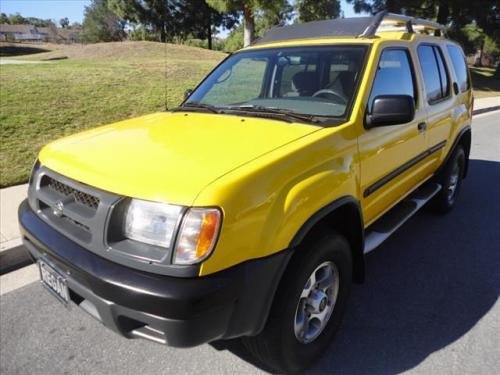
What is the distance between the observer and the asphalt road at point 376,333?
2703 millimetres

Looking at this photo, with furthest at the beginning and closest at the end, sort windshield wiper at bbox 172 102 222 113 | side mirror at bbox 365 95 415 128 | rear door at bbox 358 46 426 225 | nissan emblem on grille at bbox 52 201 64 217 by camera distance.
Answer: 1. windshield wiper at bbox 172 102 222 113
2. rear door at bbox 358 46 426 225
3. side mirror at bbox 365 95 415 128
4. nissan emblem on grille at bbox 52 201 64 217

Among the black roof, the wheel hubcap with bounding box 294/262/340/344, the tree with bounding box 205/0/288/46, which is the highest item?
the tree with bounding box 205/0/288/46

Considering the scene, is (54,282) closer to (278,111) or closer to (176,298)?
(176,298)

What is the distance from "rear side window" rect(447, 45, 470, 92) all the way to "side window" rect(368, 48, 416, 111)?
57.3 inches

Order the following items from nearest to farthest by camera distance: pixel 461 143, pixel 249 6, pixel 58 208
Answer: pixel 58 208 < pixel 461 143 < pixel 249 6

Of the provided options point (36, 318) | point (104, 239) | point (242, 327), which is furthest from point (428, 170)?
point (36, 318)

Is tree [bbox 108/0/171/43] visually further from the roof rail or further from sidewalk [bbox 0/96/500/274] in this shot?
the roof rail

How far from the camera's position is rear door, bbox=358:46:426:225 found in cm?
305

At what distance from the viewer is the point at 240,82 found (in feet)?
12.9

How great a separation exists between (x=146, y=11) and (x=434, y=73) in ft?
145

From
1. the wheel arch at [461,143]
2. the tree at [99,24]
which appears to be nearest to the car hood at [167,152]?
the wheel arch at [461,143]

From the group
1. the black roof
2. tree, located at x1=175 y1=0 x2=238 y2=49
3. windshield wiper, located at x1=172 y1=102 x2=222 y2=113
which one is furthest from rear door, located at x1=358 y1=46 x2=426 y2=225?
tree, located at x1=175 y1=0 x2=238 y2=49

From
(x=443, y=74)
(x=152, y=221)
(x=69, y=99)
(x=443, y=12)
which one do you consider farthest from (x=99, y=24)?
(x=152, y=221)

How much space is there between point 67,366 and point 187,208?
4.79 ft
